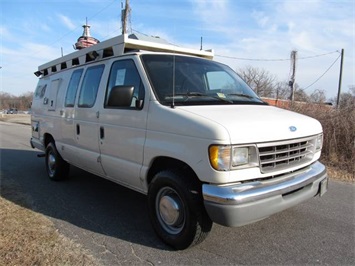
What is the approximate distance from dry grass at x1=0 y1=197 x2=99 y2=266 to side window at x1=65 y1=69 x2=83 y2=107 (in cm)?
199

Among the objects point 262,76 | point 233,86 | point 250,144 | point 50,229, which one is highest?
point 262,76

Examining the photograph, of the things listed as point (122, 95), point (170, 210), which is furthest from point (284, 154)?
point (122, 95)

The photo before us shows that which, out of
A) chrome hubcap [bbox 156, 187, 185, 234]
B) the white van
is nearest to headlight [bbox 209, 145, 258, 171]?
the white van

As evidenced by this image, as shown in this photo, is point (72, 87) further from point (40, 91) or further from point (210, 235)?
point (210, 235)

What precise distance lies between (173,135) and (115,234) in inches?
59.4

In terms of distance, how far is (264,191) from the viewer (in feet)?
10.5

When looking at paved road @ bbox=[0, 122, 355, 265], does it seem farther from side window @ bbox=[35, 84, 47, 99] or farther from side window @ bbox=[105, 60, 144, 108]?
side window @ bbox=[35, 84, 47, 99]

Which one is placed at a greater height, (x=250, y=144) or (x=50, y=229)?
(x=250, y=144)

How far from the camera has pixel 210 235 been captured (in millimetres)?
3998

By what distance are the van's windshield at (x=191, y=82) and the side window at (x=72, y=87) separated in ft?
6.27

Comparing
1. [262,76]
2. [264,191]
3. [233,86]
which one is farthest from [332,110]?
[262,76]

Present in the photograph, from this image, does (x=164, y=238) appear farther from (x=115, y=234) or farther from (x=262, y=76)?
(x=262, y=76)

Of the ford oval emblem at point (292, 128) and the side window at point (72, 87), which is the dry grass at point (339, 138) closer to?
the ford oval emblem at point (292, 128)

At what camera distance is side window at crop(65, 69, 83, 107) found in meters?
5.65
